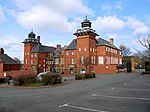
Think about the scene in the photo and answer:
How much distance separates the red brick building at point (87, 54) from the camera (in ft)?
195

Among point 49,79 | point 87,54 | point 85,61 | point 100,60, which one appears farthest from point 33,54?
point 49,79

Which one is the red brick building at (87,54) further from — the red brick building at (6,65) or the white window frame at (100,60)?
the red brick building at (6,65)

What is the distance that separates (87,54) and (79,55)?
3614 millimetres

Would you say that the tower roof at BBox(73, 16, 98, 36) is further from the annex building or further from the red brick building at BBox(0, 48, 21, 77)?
the red brick building at BBox(0, 48, 21, 77)

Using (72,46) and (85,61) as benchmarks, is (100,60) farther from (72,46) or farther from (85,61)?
(72,46)

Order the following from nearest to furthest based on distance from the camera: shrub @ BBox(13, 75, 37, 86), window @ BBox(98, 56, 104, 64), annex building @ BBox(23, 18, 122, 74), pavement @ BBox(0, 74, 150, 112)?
pavement @ BBox(0, 74, 150, 112) → shrub @ BBox(13, 75, 37, 86) → annex building @ BBox(23, 18, 122, 74) → window @ BBox(98, 56, 104, 64)

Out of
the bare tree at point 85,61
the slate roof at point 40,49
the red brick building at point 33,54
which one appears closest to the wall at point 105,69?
the bare tree at point 85,61

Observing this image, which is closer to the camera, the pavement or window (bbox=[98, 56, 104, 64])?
the pavement

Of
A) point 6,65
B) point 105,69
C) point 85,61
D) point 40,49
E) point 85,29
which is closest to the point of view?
point 6,65

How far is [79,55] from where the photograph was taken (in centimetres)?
6397

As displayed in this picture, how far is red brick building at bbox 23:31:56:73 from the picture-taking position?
80.1m

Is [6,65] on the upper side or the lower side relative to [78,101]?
upper

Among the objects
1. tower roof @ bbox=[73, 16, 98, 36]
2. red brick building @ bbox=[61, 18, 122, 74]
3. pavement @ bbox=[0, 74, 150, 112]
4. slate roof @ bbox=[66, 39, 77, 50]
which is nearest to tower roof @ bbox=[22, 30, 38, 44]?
red brick building @ bbox=[61, 18, 122, 74]

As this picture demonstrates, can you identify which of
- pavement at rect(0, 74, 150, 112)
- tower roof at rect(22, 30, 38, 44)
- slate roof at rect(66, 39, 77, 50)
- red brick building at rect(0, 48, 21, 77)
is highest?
tower roof at rect(22, 30, 38, 44)
